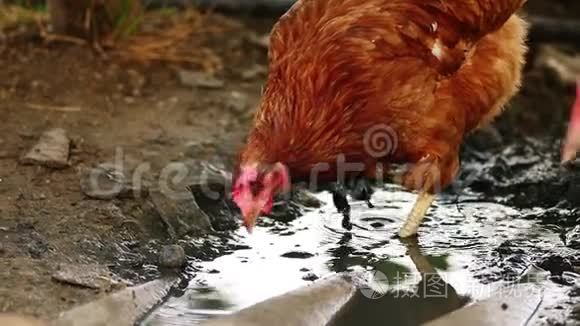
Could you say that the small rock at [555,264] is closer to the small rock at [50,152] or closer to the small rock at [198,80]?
the small rock at [50,152]

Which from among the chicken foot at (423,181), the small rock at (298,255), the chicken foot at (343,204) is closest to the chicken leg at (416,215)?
the chicken foot at (423,181)

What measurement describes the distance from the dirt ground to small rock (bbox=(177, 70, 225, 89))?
24 millimetres

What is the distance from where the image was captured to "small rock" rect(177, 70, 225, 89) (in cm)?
627

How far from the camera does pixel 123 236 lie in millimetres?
4488

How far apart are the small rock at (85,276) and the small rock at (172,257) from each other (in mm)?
259

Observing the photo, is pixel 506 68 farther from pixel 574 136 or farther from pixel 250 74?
pixel 250 74

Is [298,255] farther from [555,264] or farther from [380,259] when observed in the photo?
[555,264]

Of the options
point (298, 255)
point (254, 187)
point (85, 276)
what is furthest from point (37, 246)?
point (298, 255)

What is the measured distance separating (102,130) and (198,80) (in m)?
1.04

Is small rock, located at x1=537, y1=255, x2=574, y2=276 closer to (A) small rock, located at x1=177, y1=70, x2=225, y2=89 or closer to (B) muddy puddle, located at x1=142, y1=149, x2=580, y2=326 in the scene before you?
(B) muddy puddle, located at x1=142, y1=149, x2=580, y2=326

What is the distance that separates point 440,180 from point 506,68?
62 centimetres

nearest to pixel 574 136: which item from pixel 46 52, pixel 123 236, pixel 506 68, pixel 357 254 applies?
pixel 506 68

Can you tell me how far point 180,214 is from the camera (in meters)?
4.73

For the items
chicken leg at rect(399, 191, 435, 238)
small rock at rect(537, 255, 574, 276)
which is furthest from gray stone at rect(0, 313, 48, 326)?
small rock at rect(537, 255, 574, 276)
